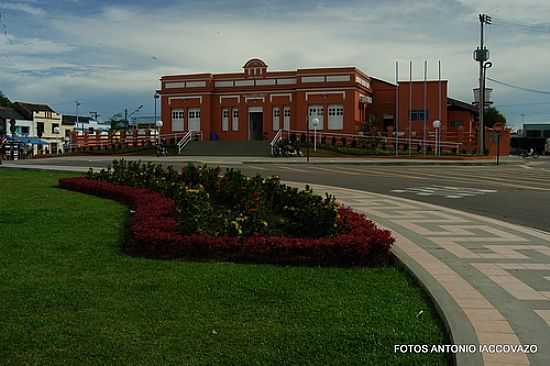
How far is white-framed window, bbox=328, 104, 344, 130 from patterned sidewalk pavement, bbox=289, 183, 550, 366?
36.2 meters

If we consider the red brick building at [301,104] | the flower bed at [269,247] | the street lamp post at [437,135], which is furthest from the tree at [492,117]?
the flower bed at [269,247]

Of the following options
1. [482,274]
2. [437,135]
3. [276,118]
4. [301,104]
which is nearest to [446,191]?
[482,274]

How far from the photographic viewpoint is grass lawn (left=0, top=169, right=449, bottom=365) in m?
4.14

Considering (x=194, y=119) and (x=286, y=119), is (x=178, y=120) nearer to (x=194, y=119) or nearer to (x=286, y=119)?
(x=194, y=119)

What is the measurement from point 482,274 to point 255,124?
1789 inches

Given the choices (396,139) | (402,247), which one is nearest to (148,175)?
(402,247)

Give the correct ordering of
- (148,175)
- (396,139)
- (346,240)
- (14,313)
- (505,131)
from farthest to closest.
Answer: (505,131) < (396,139) < (148,175) < (346,240) < (14,313)

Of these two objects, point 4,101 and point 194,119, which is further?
point 4,101

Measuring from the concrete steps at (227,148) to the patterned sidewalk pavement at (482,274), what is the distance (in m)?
33.9

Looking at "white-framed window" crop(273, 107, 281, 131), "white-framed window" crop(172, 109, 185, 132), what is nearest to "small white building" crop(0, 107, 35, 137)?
"white-framed window" crop(172, 109, 185, 132)

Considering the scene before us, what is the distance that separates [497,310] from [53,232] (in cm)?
587

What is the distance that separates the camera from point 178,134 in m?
51.7

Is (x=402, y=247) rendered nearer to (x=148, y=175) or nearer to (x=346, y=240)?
(x=346, y=240)

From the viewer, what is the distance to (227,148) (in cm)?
4691
